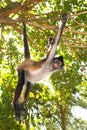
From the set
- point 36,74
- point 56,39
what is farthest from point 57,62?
point 56,39

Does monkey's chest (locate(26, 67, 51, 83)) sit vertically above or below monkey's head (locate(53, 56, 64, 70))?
below

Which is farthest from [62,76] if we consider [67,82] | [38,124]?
[38,124]

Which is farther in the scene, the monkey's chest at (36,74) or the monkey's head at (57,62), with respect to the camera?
the monkey's chest at (36,74)

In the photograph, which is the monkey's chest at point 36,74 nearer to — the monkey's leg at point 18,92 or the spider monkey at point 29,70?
the spider monkey at point 29,70

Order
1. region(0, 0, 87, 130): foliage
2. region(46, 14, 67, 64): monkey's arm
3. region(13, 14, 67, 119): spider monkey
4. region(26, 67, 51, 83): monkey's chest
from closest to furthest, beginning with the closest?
region(46, 14, 67, 64): monkey's arm < region(13, 14, 67, 119): spider monkey < region(26, 67, 51, 83): monkey's chest < region(0, 0, 87, 130): foliage

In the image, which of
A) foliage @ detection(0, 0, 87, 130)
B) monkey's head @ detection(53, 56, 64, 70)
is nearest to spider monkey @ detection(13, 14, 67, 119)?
monkey's head @ detection(53, 56, 64, 70)

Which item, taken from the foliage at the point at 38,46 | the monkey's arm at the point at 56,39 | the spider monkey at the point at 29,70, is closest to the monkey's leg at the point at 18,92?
the spider monkey at the point at 29,70

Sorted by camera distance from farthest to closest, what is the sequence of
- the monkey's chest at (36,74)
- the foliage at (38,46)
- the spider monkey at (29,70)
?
the foliage at (38,46), the monkey's chest at (36,74), the spider monkey at (29,70)

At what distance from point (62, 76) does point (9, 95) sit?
2.80 meters

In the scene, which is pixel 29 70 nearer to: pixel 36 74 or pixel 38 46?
pixel 36 74

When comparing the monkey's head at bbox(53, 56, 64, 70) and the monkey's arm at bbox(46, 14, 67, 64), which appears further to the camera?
the monkey's head at bbox(53, 56, 64, 70)

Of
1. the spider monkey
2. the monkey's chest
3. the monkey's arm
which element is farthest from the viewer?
the monkey's chest

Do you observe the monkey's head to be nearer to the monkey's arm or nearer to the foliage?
the monkey's arm

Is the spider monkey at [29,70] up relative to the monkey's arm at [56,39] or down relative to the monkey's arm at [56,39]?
down
